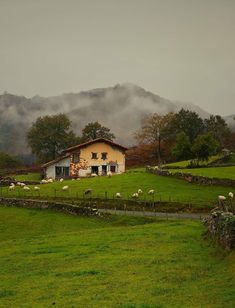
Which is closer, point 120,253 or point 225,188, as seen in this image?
point 120,253

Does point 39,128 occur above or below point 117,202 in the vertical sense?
above

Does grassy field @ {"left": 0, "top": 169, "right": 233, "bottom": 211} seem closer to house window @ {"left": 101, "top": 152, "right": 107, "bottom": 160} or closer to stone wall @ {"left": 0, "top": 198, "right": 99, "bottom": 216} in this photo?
stone wall @ {"left": 0, "top": 198, "right": 99, "bottom": 216}

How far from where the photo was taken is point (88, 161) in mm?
94250

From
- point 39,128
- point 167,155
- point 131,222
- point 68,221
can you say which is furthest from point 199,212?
point 39,128

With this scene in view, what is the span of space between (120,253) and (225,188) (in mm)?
34295

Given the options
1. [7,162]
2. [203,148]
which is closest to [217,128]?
[203,148]

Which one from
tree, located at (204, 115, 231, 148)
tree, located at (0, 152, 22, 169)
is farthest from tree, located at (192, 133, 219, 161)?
tree, located at (0, 152, 22, 169)

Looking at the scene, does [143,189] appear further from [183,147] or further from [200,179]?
[183,147]

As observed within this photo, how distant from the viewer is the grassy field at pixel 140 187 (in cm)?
5172

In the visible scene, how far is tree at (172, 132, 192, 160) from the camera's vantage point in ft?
329

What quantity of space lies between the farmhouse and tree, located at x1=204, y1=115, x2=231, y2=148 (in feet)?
133

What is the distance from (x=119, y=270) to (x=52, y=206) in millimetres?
28843

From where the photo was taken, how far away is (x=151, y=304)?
584 inches

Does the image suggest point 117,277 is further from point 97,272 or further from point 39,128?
point 39,128
